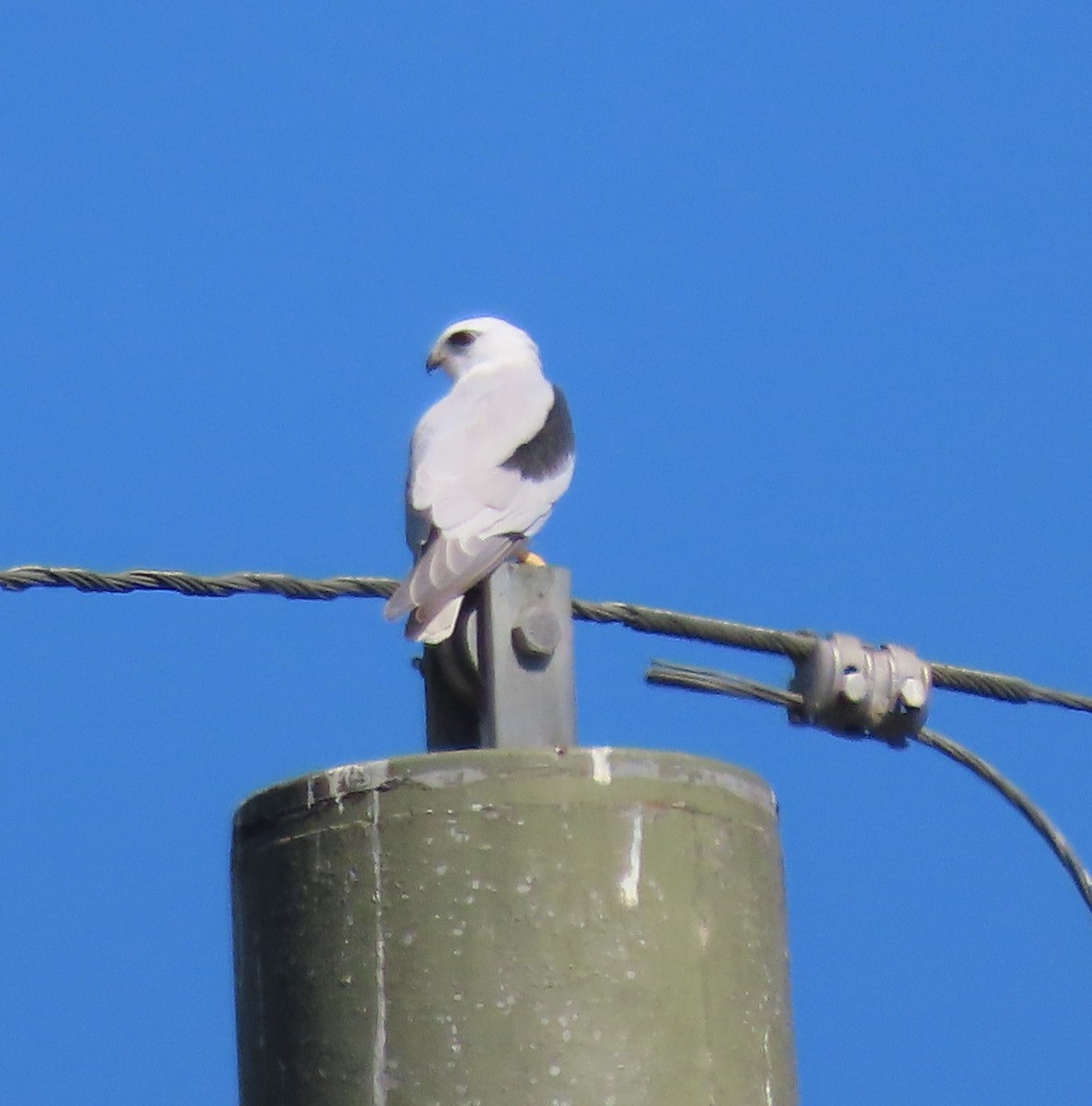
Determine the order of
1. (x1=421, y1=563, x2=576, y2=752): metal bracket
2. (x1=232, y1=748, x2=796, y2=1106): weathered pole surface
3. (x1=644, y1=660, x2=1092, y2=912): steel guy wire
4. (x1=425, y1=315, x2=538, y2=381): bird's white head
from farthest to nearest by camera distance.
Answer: (x1=425, y1=315, x2=538, y2=381): bird's white head
(x1=644, y1=660, x2=1092, y2=912): steel guy wire
(x1=421, y1=563, x2=576, y2=752): metal bracket
(x1=232, y1=748, x2=796, y2=1106): weathered pole surface

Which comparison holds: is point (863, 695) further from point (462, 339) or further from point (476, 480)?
point (462, 339)

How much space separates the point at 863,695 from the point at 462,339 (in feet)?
14.7

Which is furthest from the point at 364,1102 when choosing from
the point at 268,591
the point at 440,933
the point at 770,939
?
the point at 268,591

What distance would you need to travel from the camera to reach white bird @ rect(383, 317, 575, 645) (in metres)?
4.76

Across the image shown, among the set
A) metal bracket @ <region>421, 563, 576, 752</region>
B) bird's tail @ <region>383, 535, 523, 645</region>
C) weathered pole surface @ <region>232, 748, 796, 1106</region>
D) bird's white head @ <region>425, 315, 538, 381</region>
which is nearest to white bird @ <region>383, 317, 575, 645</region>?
bird's tail @ <region>383, 535, 523, 645</region>

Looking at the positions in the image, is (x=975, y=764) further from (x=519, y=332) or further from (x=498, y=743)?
(x=519, y=332)

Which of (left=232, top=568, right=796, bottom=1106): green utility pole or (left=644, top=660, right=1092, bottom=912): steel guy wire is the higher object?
(left=644, top=660, right=1092, bottom=912): steel guy wire

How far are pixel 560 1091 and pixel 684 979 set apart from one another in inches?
9.3

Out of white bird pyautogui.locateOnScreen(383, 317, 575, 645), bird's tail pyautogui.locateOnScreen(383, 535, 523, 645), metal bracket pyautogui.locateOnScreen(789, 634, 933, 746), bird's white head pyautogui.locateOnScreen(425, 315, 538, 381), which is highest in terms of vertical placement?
bird's white head pyautogui.locateOnScreen(425, 315, 538, 381)

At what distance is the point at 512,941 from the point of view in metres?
2.59

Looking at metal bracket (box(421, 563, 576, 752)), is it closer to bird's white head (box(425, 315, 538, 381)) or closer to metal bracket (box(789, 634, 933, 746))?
metal bracket (box(789, 634, 933, 746))

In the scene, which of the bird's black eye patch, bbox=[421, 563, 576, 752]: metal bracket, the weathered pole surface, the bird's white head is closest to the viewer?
the weathered pole surface

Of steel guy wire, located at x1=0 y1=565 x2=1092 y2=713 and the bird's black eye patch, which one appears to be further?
the bird's black eye patch

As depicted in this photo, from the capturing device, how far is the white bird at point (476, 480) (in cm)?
476
